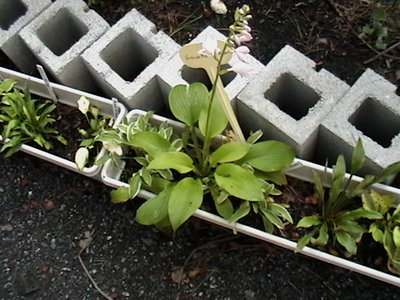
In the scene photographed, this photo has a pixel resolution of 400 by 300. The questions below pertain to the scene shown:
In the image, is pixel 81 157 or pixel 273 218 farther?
pixel 81 157

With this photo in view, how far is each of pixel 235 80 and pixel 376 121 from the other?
1.43ft

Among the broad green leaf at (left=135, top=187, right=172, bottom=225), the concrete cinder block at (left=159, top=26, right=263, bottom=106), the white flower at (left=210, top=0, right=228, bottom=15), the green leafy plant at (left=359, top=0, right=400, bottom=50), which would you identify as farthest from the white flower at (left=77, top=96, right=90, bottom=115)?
the green leafy plant at (left=359, top=0, right=400, bottom=50)

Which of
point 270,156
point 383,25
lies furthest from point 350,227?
point 383,25

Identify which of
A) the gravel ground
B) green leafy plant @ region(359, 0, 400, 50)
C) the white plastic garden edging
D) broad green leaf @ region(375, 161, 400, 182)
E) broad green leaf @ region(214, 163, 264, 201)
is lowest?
the gravel ground

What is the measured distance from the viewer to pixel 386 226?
1.50m

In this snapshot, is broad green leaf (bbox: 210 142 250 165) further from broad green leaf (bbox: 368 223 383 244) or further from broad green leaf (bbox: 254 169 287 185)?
broad green leaf (bbox: 368 223 383 244)

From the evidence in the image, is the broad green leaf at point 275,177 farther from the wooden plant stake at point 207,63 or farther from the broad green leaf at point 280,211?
the wooden plant stake at point 207,63

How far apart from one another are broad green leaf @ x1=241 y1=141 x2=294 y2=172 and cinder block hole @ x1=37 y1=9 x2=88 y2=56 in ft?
2.38

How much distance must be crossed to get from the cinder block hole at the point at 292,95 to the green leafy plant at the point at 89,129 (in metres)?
0.52

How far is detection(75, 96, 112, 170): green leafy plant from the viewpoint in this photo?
1672mm

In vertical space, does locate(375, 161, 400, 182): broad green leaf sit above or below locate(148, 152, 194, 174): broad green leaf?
above

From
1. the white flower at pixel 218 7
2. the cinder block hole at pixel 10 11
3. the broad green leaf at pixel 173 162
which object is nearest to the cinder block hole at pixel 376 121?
the broad green leaf at pixel 173 162

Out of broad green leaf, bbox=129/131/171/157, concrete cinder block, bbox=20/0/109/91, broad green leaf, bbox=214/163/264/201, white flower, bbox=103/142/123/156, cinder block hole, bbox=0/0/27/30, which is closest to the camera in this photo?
broad green leaf, bbox=214/163/264/201

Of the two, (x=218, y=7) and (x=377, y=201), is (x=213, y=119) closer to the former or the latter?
(x=377, y=201)
